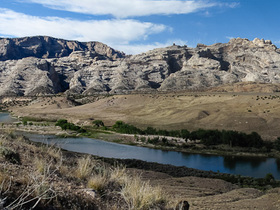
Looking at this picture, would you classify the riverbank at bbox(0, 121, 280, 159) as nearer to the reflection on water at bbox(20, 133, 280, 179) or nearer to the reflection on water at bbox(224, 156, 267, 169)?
the reflection on water at bbox(224, 156, 267, 169)

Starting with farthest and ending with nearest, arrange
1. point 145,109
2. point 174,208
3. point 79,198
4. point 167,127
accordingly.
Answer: point 145,109
point 167,127
point 174,208
point 79,198

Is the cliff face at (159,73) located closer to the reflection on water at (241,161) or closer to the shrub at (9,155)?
the reflection on water at (241,161)

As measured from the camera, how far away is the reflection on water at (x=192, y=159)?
106 feet

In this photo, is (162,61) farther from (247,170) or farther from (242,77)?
(247,170)

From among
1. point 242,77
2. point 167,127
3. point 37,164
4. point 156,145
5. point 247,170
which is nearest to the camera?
point 37,164

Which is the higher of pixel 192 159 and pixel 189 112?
pixel 189 112

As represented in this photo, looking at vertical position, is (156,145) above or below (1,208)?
below

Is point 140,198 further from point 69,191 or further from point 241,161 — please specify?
point 241,161

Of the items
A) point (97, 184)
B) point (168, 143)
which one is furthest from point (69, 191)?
point (168, 143)

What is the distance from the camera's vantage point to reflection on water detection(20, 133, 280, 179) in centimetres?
3232

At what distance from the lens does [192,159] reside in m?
37.2

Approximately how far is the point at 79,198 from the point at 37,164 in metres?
2.44

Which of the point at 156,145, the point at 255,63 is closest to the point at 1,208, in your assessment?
the point at 156,145

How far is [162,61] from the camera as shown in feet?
607
